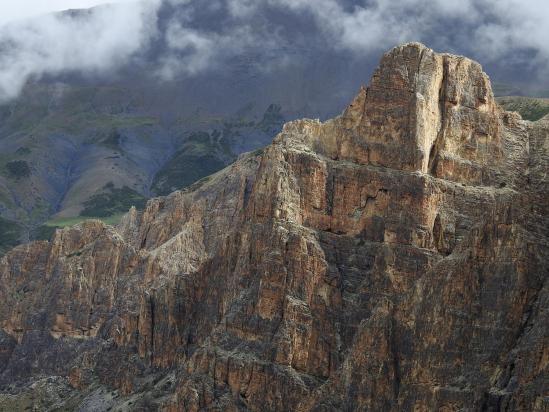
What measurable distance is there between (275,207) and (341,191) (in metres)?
8.25

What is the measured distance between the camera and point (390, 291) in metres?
184

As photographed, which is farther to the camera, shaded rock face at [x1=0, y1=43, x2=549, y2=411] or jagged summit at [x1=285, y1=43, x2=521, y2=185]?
jagged summit at [x1=285, y1=43, x2=521, y2=185]

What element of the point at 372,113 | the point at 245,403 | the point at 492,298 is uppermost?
the point at 372,113

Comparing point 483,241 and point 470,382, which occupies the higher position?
point 483,241

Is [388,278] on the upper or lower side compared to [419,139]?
lower

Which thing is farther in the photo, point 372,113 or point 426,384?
point 372,113

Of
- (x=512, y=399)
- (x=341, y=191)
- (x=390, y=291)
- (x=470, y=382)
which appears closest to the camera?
(x=512, y=399)

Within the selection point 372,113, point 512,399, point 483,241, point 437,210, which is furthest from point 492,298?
point 372,113

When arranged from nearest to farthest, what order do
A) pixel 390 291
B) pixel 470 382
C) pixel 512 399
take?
pixel 512 399 < pixel 470 382 < pixel 390 291

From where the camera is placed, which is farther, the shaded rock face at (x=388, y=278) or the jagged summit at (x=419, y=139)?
the jagged summit at (x=419, y=139)

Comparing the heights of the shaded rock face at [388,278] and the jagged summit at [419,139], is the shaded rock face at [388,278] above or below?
below

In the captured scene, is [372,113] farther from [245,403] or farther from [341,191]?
[245,403]

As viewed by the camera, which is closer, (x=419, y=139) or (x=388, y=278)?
(x=388, y=278)

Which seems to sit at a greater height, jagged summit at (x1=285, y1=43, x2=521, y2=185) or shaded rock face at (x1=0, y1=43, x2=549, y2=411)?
jagged summit at (x1=285, y1=43, x2=521, y2=185)
